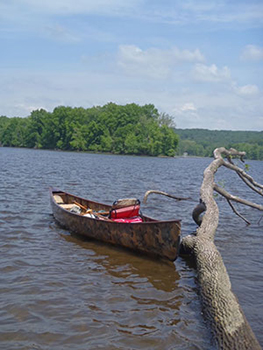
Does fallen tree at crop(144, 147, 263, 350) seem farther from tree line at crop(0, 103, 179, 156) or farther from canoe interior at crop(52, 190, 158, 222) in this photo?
tree line at crop(0, 103, 179, 156)

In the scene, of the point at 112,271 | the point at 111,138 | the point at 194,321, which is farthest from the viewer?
the point at 111,138

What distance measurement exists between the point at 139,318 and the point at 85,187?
58.7 feet

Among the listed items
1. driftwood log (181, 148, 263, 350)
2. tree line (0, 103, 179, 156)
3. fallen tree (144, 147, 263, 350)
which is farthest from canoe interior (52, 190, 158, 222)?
tree line (0, 103, 179, 156)

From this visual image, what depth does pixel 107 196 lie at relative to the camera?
20.5 meters

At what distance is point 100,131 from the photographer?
348 feet

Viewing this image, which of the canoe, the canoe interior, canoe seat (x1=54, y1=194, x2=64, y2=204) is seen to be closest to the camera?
the canoe

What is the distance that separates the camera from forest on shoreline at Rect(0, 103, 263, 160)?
101875 mm

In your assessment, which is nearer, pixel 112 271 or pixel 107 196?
pixel 112 271

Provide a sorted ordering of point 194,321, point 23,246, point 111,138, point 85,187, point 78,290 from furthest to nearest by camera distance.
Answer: point 111,138, point 85,187, point 23,246, point 78,290, point 194,321

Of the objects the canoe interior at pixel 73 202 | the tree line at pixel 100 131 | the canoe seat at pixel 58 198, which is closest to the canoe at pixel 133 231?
the canoe interior at pixel 73 202

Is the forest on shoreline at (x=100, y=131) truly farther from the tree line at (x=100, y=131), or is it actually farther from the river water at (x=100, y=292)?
the river water at (x=100, y=292)

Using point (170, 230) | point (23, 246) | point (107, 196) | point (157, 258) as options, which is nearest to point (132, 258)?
point (157, 258)

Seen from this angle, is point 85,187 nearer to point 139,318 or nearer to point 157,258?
point 157,258

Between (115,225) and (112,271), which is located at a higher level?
(115,225)
